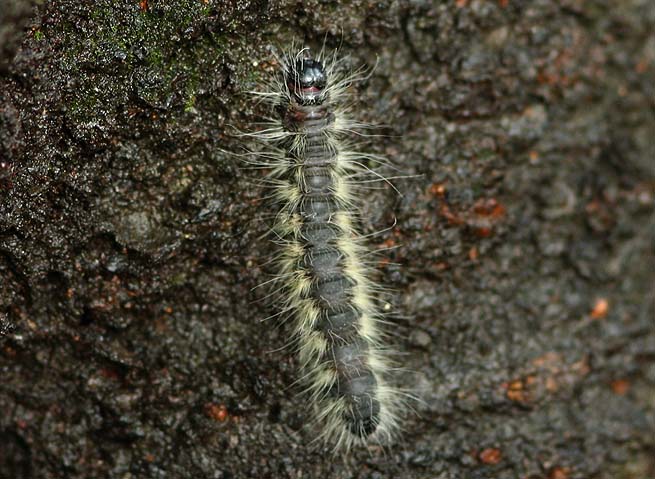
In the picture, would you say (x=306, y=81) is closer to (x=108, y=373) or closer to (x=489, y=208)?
(x=489, y=208)

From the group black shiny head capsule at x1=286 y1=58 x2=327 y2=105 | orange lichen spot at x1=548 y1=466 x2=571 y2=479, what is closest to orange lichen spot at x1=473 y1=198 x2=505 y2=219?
black shiny head capsule at x1=286 y1=58 x2=327 y2=105

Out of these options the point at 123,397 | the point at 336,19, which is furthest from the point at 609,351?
the point at 123,397

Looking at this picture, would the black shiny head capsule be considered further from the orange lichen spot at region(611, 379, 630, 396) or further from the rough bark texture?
the orange lichen spot at region(611, 379, 630, 396)

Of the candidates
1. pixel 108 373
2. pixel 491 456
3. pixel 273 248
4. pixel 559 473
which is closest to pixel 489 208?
pixel 273 248

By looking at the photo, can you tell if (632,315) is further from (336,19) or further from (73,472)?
(73,472)

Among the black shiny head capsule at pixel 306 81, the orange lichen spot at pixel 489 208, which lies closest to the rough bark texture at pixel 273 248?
the orange lichen spot at pixel 489 208

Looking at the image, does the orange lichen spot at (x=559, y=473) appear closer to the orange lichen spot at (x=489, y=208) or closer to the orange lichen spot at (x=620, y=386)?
the orange lichen spot at (x=620, y=386)
